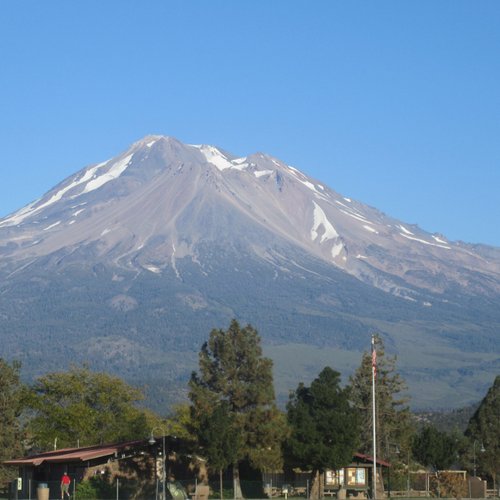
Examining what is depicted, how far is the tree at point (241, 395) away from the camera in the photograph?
3159 inches

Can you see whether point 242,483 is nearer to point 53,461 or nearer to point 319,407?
point 319,407

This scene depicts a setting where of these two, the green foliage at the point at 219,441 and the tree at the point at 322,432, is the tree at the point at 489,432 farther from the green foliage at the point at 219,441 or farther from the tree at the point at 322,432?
the green foliage at the point at 219,441

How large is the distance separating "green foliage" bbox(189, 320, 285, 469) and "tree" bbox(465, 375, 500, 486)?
21.6 metres

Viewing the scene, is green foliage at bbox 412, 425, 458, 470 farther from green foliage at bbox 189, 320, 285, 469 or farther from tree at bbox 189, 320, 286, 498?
green foliage at bbox 189, 320, 285, 469

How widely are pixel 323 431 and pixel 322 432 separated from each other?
0.49 feet

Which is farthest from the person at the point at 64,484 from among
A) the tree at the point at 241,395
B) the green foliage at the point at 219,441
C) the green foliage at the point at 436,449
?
the green foliage at the point at 436,449

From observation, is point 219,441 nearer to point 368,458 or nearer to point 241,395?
point 241,395

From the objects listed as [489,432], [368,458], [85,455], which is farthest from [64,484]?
[489,432]

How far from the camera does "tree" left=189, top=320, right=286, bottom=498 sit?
80.2 metres

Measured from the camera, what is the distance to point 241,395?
3216 inches

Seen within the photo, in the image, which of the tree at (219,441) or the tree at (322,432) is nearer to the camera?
the tree at (219,441)

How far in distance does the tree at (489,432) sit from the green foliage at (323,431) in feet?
54.7

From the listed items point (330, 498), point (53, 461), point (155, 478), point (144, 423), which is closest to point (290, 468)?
point (330, 498)

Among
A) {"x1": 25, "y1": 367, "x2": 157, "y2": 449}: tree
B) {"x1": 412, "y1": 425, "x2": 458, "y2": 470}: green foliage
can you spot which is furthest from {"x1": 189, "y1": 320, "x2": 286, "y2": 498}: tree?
{"x1": 25, "y1": 367, "x2": 157, "y2": 449}: tree
